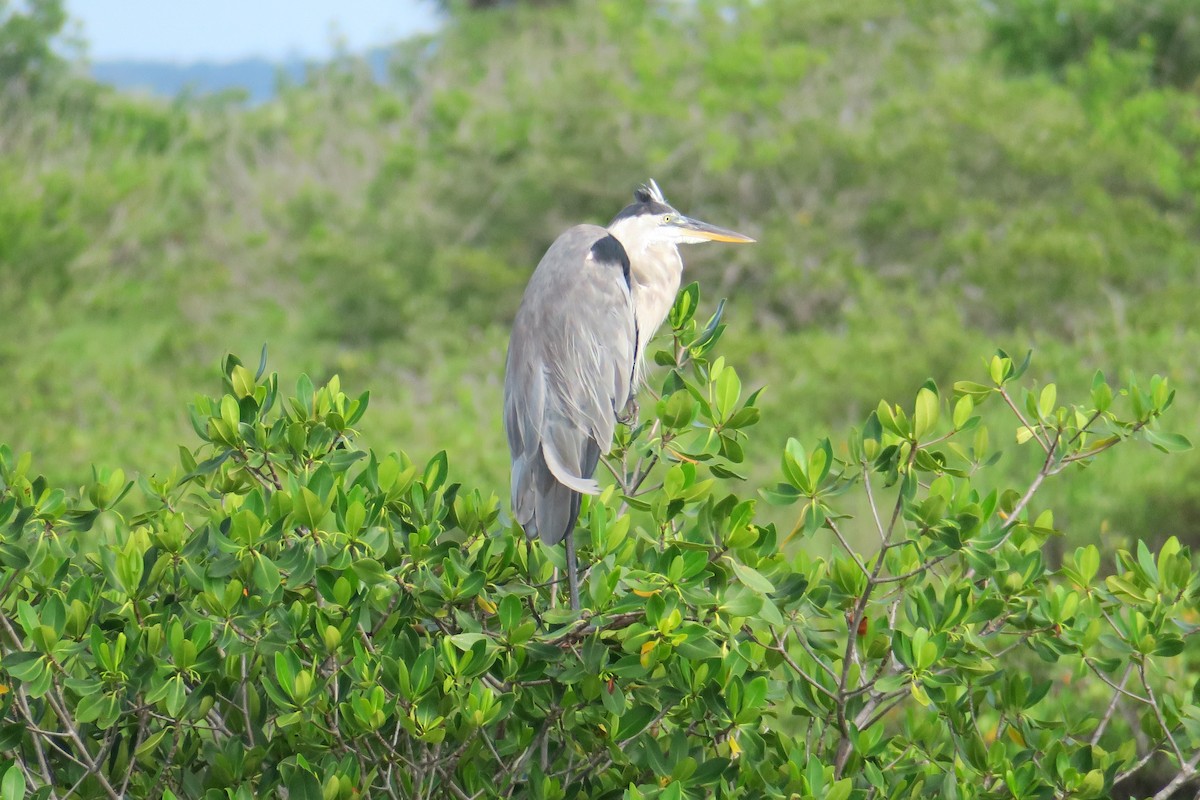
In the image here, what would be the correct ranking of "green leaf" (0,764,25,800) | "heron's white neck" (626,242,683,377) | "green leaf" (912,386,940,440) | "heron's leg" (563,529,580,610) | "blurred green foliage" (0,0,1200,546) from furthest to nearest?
1. "blurred green foliage" (0,0,1200,546)
2. "heron's white neck" (626,242,683,377)
3. "heron's leg" (563,529,580,610)
4. "green leaf" (912,386,940,440)
5. "green leaf" (0,764,25,800)

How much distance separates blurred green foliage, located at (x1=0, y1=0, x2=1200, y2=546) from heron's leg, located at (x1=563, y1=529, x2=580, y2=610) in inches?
218

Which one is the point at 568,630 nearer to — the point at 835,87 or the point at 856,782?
the point at 856,782

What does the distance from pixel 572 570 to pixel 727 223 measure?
36.0ft

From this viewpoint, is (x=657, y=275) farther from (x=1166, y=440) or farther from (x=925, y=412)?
(x=1166, y=440)

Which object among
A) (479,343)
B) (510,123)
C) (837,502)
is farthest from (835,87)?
(837,502)

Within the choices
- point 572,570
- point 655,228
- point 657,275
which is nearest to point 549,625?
point 572,570

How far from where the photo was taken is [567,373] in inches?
118

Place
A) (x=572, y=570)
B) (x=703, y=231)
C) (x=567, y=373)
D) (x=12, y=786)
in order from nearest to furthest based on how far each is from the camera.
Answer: (x=12, y=786)
(x=572, y=570)
(x=567, y=373)
(x=703, y=231)

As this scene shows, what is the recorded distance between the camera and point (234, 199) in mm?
18406

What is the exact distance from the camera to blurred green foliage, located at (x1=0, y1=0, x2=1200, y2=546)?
10.3 meters

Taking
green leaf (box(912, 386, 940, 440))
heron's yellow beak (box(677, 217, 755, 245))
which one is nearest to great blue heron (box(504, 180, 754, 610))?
heron's yellow beak (box(677, 217, 755, 245))

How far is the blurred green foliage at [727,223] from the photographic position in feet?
33.7

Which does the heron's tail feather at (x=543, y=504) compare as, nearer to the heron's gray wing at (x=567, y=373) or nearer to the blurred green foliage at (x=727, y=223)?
the heron's gray wing at (x=567, y=373)

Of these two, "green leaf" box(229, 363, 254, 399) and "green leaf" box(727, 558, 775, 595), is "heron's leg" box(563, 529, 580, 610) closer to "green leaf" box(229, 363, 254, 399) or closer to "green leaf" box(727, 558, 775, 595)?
"green leaf" box(727, 558, 775, 595)
